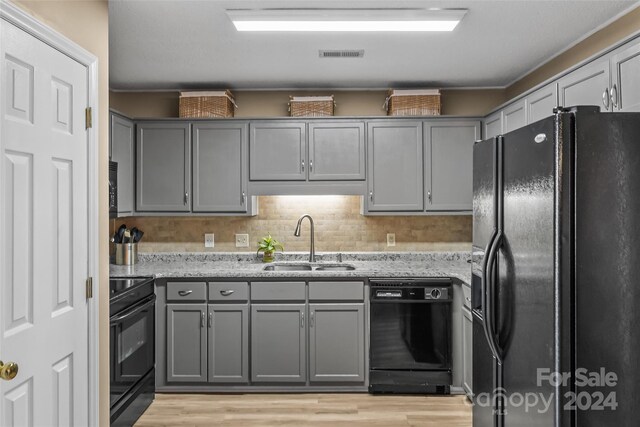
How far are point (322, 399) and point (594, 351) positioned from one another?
2359mm

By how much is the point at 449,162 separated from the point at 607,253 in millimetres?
2492

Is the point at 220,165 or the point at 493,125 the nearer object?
the point at 493,125

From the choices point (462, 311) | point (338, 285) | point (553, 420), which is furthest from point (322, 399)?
point (553, 420)

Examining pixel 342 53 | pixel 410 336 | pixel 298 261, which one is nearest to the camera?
pixel 342 53

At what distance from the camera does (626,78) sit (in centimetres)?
211

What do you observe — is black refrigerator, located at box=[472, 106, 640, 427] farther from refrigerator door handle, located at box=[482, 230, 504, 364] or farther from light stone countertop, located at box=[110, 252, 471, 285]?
light stone countertop, located at box=[110, 252, 471, 285]

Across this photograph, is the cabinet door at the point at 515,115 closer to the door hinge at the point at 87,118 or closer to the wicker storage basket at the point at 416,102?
the wicker storage basket at the point at 416,102

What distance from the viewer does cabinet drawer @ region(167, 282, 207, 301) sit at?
359 centimetres

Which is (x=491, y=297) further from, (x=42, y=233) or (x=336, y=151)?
(x=336, y=151)

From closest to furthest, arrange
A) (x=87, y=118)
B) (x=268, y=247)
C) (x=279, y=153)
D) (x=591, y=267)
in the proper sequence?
(x=591, y=267) → (x=87, y=118) → (x=279, y=153) → (x=268, y=247)

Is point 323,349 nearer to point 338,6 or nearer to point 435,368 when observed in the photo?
point 435,368

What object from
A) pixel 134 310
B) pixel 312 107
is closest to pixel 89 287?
pixel 134 310

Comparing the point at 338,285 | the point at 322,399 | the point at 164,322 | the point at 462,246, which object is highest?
the point at 462,246

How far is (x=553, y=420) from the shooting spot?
158 cm
